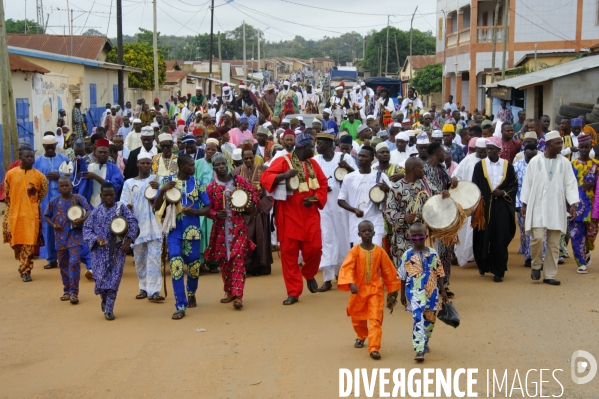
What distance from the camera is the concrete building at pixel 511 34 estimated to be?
40281 millimetres

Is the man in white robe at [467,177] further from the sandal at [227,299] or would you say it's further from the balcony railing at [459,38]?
the balcony railing at [459,38]

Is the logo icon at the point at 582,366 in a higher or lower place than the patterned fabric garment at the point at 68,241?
lower

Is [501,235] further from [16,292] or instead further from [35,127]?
[35,127]

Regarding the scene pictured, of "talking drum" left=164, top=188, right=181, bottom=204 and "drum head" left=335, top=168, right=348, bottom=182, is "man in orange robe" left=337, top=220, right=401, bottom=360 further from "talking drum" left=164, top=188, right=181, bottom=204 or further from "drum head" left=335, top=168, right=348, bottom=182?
"drum head" left=335, top=168, right=348, bottom=182

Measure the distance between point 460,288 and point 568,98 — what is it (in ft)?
49.9

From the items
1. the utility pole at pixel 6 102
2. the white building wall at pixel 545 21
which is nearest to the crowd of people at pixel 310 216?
the utility pole at pixel 6 102

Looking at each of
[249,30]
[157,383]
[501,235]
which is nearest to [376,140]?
[501,235]

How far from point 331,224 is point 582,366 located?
4.41 metres

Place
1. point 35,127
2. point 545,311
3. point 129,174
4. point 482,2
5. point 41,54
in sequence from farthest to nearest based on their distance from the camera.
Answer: point 482,2
point 41,54
point 35,127
point 129,174
point 545,311

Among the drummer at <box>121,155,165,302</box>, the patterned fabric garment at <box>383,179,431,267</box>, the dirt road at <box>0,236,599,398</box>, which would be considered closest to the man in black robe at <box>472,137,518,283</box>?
the dirt road at <box>0,236,599,398</box>

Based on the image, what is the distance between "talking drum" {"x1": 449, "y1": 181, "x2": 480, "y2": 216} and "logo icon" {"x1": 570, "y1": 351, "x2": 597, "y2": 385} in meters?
2.74

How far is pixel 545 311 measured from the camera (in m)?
9.29

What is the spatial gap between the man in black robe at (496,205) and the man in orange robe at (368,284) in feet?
11.6

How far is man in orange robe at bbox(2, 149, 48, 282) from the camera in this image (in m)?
11.9
